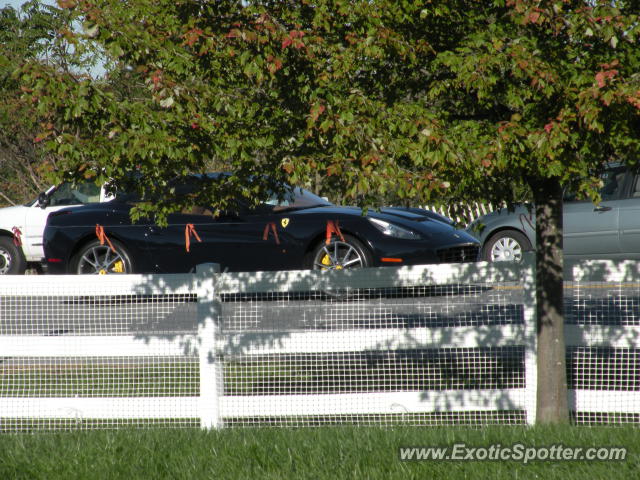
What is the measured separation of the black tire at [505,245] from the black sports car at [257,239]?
287 centimetres

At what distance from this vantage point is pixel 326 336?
5.66 metres

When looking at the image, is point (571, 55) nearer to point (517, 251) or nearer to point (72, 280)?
point (72, 280)

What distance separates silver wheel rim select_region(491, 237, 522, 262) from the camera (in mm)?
13125

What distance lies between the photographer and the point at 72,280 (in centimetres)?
586

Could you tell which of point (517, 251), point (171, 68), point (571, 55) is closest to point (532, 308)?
point (571, 55)

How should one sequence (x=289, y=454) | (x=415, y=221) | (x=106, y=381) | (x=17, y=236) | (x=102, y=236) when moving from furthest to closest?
(x=17, y=236), (x=102, y=236), (x=415, y=221), (x=106, y=381), (x=289, y=454)

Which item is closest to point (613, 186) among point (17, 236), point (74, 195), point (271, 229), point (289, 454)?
point (271, 229)

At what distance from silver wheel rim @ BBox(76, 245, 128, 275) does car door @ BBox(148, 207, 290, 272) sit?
0.53m

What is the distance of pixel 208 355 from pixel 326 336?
843 mm

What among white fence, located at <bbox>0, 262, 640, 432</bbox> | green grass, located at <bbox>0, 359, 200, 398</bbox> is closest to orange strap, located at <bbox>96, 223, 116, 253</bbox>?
green grass, located at <bbox>0, 359, 200, 398</bbox>

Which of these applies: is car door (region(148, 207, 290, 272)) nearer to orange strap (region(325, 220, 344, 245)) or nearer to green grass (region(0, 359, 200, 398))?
orange strap (region(325, 220, 344, 245))

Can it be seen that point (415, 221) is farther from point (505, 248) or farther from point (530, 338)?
point (530, 338)

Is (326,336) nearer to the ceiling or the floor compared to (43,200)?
nearer to the floor

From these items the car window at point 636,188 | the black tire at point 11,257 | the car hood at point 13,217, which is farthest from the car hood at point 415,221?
the black tire at point 11,257
